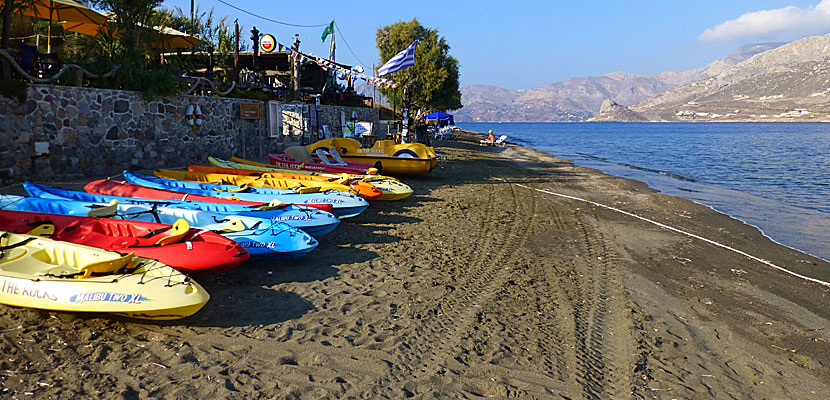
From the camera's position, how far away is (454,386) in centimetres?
378

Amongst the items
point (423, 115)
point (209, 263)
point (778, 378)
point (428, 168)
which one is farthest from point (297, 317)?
point (423, 115)

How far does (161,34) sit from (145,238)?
34.9 ft

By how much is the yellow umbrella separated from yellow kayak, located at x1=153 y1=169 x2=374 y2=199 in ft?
19.1

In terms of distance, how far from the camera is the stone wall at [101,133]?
9445 mm

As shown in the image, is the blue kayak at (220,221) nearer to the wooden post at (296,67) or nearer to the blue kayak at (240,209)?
the blue kayak at (240,209)

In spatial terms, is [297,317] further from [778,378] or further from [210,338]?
[778,378]

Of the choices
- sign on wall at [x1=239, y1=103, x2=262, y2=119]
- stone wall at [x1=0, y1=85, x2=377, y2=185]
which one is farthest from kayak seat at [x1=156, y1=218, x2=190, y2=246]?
sign on wall at [x1=239, y1=103, x2=262, y2=119]

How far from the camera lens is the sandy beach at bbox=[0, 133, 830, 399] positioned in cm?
373

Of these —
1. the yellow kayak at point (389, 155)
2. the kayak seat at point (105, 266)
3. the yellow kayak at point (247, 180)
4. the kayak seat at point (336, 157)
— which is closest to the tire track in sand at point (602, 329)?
the kayak seat at point (105, 266)

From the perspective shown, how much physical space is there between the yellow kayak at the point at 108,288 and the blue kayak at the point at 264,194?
3.90m

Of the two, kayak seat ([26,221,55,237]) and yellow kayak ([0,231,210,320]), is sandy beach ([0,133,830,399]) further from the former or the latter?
kayak seat ([26,221,55,237])

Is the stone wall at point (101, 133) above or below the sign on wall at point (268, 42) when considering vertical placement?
below

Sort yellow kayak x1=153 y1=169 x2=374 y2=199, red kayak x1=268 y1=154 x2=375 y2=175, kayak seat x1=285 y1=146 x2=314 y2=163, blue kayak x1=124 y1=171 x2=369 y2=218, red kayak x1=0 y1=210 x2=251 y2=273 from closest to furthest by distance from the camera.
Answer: red kayak x1=0 y1=210 x2=251 y2=273 < blue kayak x1=124 y1=171 x2=369 y2=218 < yellow kayak x1=153 y1=169 x2=374 y2=199 < red kayak x1=268 y1=154 x2=375 y2=175 < kayak seat x1=285 y1=146 x2=314 y2=163

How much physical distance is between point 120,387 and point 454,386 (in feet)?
7.80
